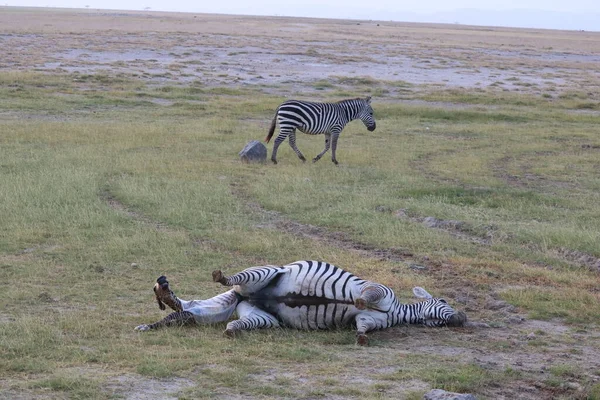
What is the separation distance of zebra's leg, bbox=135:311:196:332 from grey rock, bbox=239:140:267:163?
9926 mm

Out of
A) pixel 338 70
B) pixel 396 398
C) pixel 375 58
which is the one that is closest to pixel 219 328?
pixel 396 398

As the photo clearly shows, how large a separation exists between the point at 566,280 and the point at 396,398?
4076 mm

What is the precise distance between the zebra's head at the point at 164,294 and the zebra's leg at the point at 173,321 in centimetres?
6

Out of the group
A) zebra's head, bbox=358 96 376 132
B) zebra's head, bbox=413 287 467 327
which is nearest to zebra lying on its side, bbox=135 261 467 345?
zebra's head, bbox=413 287 467 327

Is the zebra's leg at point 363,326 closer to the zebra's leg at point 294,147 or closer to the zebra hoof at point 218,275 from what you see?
the zebra hoof at point 218,275

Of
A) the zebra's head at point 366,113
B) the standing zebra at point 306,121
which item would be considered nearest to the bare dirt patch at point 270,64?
the zebra's head at point 366,113

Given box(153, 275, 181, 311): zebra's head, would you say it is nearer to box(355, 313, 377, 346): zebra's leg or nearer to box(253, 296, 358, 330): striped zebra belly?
box(253, 296, 358, 330): striped zebra belly

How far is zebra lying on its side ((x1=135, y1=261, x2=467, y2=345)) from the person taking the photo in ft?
21.9

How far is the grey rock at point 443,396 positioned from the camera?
500 cm

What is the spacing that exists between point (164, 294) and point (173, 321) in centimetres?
31

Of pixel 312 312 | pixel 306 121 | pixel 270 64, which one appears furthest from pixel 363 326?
pixel 270 64

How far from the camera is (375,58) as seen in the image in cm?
5809

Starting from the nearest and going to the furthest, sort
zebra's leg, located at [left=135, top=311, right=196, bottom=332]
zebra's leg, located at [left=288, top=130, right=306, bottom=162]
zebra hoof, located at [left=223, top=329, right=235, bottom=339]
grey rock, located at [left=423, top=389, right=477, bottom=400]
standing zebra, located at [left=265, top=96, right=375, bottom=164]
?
grey rock, located at [left=423, top=389, right=477, bottom=400] < zebra hoof, located at [left=223, top=329, right=235, bottom=339] < zebra's leg, located at [left=135, top=311, right=196, bottom=332] < zebra's leg, located at [left=288, top=130, right=306, bottom=162] < standing zebra, located at [left=265, top=96, right=375, bottom=164]

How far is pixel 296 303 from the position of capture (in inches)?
265
